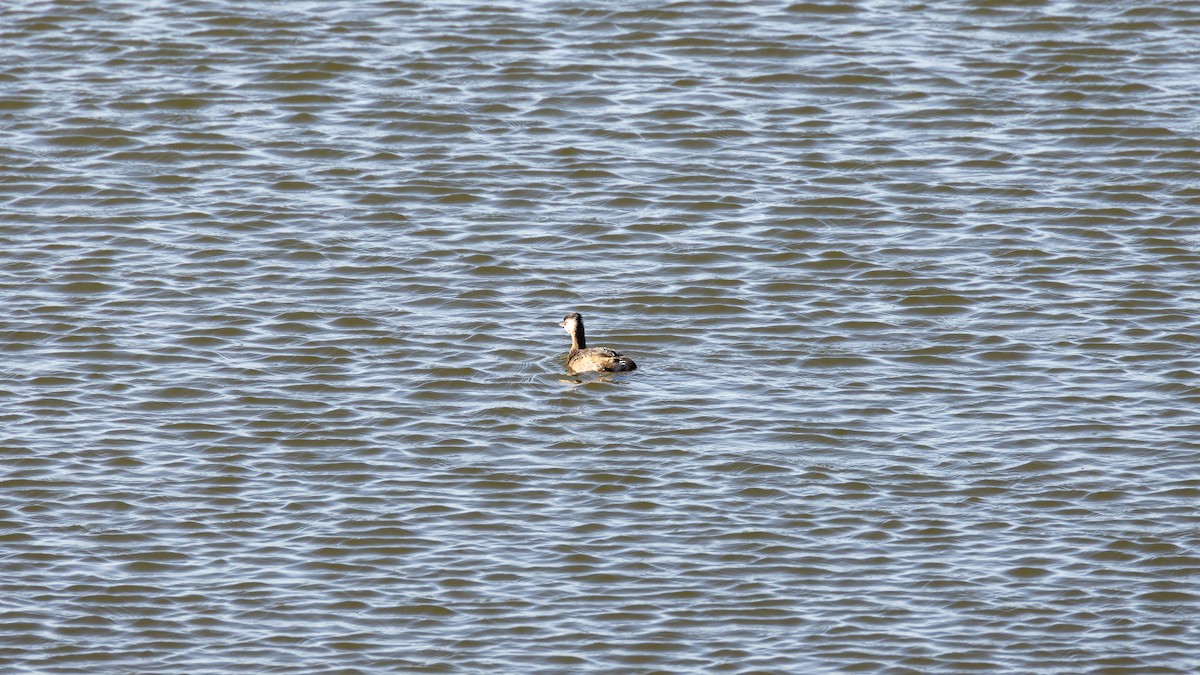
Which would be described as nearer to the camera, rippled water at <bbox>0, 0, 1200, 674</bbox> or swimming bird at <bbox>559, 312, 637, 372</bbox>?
rippled water at <bbox>0, 0, 1200, 674</bbox>

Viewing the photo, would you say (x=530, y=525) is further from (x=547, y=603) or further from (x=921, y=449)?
(x=921, y=449)

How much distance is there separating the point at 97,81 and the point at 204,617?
10.6 meters

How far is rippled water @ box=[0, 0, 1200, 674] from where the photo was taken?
1055 centimetres

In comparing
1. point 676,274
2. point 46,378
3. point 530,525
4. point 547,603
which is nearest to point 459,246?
point 676,274

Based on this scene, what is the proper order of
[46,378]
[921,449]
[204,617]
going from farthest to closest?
[46,378] < [921,449] < [204,617]

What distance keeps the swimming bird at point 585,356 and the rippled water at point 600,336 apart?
0.18 m

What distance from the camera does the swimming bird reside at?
13719 mm

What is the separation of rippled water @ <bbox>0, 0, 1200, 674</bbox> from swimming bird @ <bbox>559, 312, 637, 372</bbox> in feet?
0.57

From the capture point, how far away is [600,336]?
14.7 m

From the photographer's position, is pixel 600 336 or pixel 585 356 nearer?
pixel 585 356

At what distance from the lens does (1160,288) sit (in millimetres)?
15195

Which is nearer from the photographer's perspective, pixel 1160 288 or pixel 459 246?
pixel 1160 288

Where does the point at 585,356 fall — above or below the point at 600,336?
above

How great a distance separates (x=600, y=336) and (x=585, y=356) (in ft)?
2.83
